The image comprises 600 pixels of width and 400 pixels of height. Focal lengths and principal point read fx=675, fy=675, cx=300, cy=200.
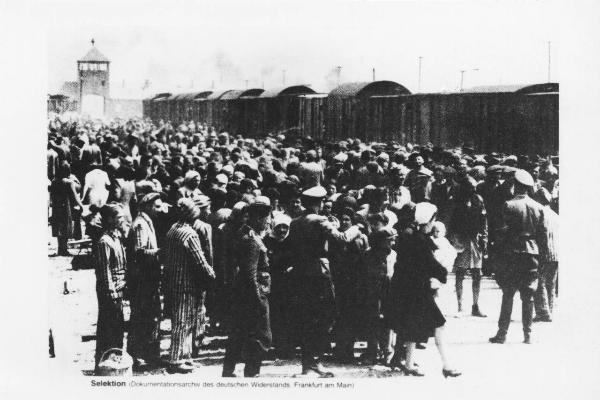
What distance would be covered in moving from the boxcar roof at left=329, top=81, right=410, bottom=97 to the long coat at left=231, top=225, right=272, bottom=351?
36.2ft

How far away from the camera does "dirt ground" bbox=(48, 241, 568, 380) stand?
20.2 ft

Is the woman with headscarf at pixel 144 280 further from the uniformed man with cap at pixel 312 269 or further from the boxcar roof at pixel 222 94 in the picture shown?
the boxcar roof at pixel 222 94

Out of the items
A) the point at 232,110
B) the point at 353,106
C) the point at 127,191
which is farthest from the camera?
the point at 232,110

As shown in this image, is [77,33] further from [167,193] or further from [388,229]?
[388,229]

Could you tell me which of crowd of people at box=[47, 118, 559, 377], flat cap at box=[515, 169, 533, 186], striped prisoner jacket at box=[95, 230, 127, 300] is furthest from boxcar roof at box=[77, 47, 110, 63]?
flat cap at box=[515, 169, 533, 186]

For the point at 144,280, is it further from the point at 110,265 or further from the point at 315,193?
the point at 315,193

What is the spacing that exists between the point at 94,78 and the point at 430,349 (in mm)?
6825

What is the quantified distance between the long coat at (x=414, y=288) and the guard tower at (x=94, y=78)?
13.4 ft

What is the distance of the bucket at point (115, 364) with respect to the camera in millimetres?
6016

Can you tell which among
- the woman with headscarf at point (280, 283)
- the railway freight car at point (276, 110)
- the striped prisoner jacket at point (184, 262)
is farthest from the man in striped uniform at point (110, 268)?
the railway freight car at point (276, 110)

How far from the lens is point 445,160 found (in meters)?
9.39

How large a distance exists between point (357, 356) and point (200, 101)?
62.5ft

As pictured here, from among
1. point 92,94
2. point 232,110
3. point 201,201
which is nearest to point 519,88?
point 201,201

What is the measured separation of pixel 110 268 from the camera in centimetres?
545
